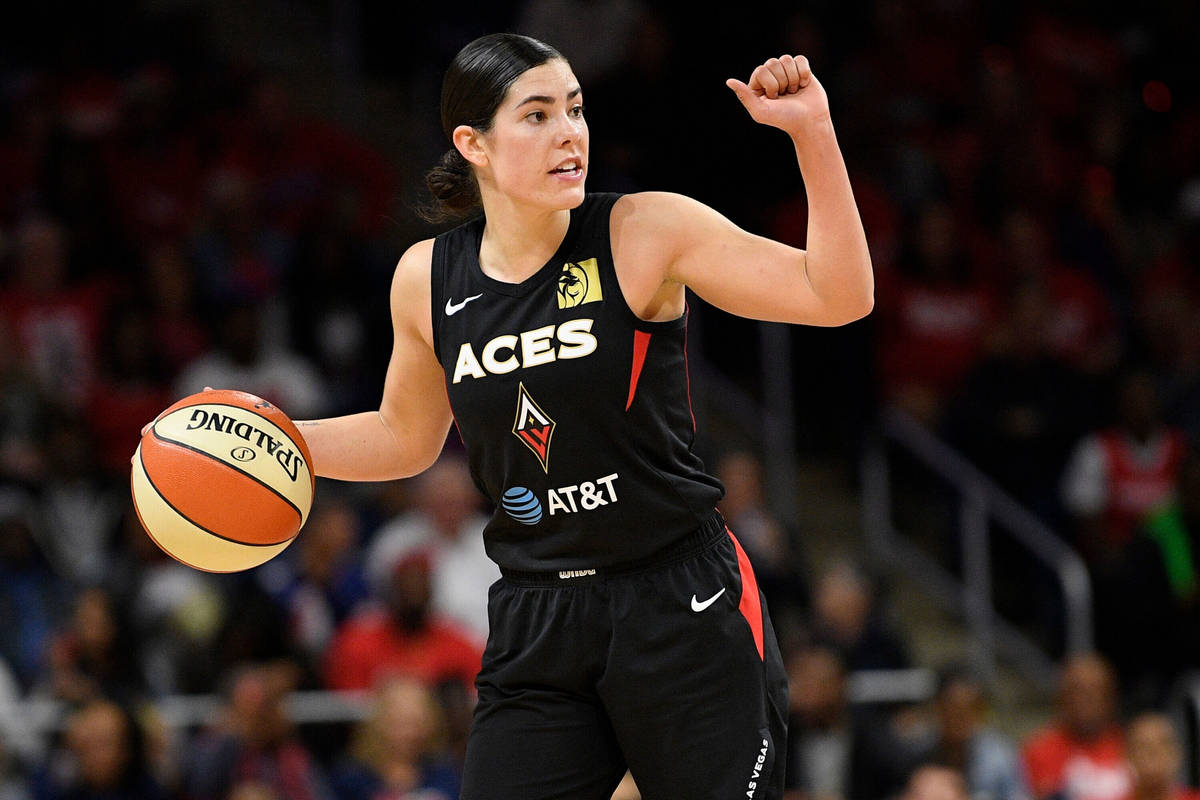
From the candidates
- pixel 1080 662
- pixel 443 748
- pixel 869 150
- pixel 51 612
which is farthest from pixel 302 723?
pixel 869 150

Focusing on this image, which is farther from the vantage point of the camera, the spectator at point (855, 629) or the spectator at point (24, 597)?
the spectator at point (855, 629)

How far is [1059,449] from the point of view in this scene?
9.34 meters

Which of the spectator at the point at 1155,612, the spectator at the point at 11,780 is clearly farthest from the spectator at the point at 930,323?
the spectator at the point at 11,780

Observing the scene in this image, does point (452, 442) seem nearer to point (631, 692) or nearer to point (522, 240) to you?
point (522, 240)

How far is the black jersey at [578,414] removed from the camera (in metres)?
3.19

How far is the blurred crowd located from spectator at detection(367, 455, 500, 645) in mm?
17

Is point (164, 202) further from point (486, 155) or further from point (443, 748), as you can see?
point (486, 155)

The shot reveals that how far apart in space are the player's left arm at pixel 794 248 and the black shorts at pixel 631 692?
529 millimetres

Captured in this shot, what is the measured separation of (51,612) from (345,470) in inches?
165

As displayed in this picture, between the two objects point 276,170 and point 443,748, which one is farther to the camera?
point 276,170

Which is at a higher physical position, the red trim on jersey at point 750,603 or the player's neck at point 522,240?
the player's neck at point 522,240

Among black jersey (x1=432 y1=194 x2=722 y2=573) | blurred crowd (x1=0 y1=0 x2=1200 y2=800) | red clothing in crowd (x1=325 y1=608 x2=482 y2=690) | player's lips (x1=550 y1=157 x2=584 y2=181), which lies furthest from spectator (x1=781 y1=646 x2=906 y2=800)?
player's lips (x1=550 y1=157 x2=584 y2=181)

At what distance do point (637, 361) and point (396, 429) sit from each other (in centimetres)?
A: 71

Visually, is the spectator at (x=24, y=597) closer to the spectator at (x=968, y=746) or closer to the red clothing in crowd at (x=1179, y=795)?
the spectator at (x=968, y=746)
